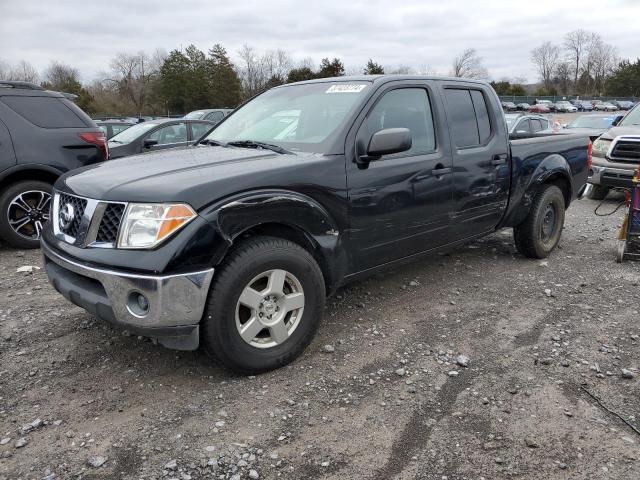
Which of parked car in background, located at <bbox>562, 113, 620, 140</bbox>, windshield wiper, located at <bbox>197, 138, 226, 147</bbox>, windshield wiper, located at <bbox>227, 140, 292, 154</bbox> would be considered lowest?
parked car in background, located at <bbox>562, 113, 620, 140</bbox>

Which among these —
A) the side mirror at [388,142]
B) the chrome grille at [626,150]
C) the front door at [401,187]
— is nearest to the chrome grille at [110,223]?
the front door at [401,187]

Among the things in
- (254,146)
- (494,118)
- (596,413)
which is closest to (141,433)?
(254,146)

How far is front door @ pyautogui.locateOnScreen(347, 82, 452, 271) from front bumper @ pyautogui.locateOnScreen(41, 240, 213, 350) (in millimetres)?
1248

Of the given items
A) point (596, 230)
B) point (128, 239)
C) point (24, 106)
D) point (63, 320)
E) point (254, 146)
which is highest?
A: point (24, 106)

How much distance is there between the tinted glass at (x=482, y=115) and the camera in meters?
4.68

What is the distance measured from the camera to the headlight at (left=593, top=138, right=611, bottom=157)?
927 cm

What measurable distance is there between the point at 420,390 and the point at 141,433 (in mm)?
1594

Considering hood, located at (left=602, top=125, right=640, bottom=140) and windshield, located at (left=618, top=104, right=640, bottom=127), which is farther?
windshield, located at (left=618, top=104, right=640, bottom=127)

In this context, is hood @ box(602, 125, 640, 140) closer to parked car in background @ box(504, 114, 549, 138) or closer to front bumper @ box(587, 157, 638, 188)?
front bumper @ box(587, 157, 638, 188)

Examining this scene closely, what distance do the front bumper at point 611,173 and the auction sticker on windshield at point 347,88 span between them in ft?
20.8

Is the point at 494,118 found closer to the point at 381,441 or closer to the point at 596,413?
the point at 596,413

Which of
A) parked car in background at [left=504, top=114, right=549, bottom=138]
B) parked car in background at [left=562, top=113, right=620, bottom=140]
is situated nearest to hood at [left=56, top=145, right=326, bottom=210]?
parked car in background at [left=504, top=114, right=549, bottom=138]

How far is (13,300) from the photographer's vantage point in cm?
450

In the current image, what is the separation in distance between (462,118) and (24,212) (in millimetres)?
4981
